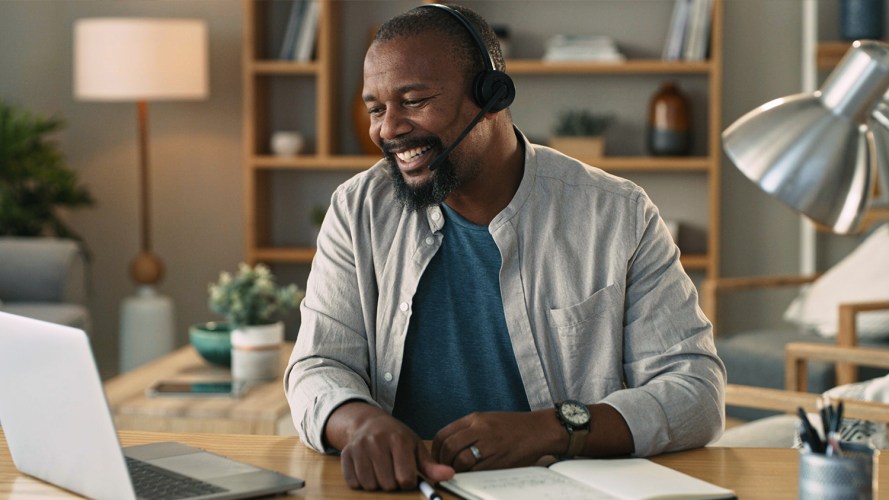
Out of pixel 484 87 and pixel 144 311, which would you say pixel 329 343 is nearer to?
pixel 484 87

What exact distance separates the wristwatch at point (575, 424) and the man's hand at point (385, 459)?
0.17m

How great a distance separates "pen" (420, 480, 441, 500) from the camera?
1.13 meters

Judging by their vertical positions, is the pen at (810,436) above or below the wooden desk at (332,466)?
above

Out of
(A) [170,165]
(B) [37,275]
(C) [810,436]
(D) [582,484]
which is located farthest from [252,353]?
(C) [810,436]

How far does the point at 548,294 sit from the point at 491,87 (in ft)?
0.94

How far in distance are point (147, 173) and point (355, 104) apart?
839 mm

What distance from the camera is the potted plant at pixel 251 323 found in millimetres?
2994

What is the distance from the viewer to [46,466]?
122cm

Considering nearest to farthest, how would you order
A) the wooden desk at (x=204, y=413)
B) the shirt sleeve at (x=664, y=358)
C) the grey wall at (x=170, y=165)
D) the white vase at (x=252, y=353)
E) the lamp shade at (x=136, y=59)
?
the shirt sleeve at (x=664, y=358), the wooden desk at (x=204, y=413), the white vase at (x=252, y=353), the lamp shade at (x=136, y=59), the grey wall at (x=170, y=165)

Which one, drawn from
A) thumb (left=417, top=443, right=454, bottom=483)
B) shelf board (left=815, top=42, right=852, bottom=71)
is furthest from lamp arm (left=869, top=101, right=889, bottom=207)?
shelf board (left=815, top=42, right=852, bottom=71)

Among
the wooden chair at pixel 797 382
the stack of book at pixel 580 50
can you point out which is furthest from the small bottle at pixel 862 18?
the wooden chair at pixel 797 382

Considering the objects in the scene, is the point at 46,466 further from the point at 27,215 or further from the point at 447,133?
the point at 27,215

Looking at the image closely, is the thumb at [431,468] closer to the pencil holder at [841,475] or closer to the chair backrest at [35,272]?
the pencil holder at [841,475]

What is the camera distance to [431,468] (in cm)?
120
